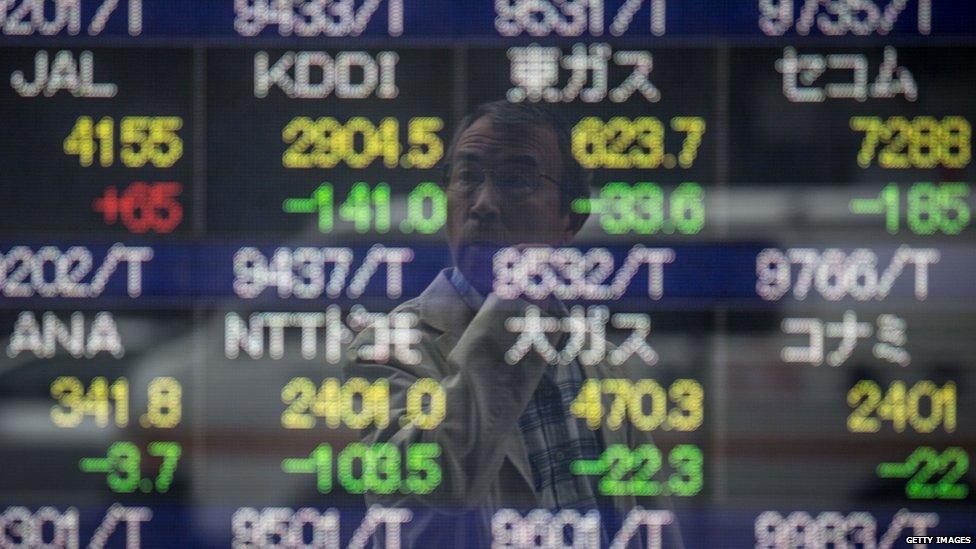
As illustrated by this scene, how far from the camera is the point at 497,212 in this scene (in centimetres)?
281

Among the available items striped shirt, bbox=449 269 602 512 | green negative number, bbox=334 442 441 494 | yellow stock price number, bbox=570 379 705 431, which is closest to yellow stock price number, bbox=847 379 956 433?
yellow stock price number, bbox=570 379 705 431

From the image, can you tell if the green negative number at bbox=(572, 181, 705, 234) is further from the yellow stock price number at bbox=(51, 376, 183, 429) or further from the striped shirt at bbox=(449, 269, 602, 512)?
the yellow stock price number at bbox=(51, 376, 183, 429)

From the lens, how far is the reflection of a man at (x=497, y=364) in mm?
2803

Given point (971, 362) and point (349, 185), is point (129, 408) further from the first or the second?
point (971, 362)

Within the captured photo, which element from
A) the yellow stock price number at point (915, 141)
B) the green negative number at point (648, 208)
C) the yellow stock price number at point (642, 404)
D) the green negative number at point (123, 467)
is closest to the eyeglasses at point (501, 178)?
the green negative number at point (648, 208)

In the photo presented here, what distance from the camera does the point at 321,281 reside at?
284 centimetres

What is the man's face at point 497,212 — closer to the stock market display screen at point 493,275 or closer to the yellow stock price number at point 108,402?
the stock market display screen at point 493,275

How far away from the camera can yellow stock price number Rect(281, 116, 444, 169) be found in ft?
9.27

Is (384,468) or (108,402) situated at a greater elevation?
(108,402)

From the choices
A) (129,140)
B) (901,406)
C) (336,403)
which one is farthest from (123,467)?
(901,406)

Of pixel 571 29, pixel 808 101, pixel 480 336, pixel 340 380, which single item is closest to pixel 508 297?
pixel 480 336

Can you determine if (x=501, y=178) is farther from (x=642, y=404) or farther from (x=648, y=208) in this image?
(x=642, y=404)

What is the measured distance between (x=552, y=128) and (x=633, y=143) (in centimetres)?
19

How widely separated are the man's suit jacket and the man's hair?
26 centimetres
